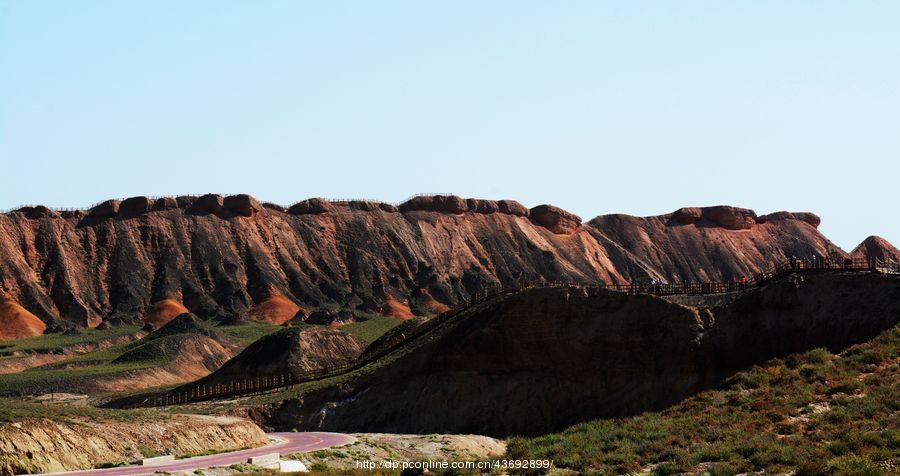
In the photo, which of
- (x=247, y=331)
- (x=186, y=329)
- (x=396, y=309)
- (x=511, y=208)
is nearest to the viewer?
(x=186, y=329)

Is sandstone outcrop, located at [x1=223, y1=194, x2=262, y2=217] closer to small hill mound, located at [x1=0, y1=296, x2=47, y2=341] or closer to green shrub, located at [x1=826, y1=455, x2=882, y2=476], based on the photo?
small hill mound, located at [x1=0, y1=296, x2=47, y2=341]

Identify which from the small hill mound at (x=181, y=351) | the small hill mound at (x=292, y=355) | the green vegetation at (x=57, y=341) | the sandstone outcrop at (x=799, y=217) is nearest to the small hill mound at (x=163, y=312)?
the green vegetation at (x=57, y=341)

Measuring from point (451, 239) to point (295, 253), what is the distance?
1972cm

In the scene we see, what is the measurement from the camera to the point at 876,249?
553ft

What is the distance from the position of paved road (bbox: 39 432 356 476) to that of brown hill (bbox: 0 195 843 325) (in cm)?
7774

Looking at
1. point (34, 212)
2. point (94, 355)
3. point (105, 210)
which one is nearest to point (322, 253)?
point (105, 210)

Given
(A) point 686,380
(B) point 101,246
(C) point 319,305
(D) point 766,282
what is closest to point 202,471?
(A) point 686,380

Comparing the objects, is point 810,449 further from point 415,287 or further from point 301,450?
point 415,287

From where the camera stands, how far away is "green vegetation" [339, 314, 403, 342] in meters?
106

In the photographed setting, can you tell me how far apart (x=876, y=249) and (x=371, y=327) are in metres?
85.2

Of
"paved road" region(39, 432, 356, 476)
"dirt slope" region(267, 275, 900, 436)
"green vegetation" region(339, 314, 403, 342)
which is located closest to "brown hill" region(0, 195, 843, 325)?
"green vegetation" region(339, 314, 403, 342)

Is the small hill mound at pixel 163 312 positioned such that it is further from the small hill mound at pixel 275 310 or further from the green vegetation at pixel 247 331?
the green vegetation at pixel 247 331

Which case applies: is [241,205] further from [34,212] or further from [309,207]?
[34,212]

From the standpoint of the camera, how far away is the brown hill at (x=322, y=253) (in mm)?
133125
